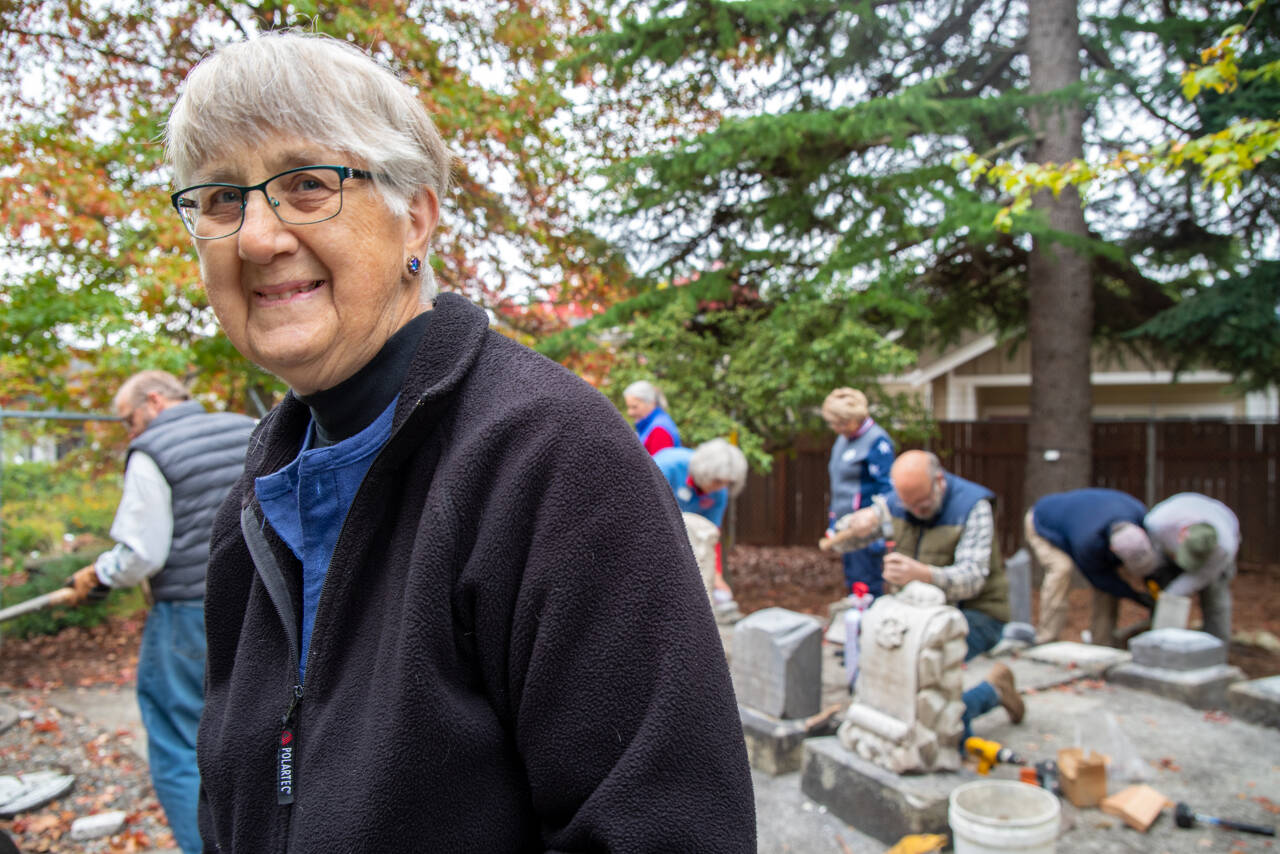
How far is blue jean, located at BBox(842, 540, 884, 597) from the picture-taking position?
5.98 m

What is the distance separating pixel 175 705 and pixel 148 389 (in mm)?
1463

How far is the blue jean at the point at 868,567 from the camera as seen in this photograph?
5980 millimetres

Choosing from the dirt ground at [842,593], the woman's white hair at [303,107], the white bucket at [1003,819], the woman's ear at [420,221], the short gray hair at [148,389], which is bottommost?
the dirt ground at [842,593]

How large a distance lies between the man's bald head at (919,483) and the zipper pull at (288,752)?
13.6 feet

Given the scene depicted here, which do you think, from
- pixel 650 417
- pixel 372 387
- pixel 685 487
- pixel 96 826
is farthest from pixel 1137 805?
pixel 96 826

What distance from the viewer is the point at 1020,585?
7.65 meters

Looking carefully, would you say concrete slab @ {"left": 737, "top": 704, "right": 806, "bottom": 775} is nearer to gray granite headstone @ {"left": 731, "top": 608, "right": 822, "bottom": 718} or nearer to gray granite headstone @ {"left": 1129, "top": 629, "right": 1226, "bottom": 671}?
gray granite headstone @ {"left": 731, "top": 608, "right": 822, "bottom": 718}

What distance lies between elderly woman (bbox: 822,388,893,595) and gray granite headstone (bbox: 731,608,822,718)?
1.41m

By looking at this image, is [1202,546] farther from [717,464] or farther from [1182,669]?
[717,464]

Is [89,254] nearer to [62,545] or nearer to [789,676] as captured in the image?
[62,545]

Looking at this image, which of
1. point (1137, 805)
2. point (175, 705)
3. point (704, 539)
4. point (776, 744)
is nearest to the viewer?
point (175, 705)

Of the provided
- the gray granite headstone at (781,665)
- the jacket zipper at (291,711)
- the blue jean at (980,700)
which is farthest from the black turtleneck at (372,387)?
the blue jean at (980,700)

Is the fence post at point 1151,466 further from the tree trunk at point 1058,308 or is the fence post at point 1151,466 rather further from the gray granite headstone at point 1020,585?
the gray granite headstone at point 1020,585

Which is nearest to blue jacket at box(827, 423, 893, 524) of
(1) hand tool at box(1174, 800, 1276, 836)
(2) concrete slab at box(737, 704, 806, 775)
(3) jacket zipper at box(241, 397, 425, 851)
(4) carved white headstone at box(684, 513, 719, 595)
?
(4) carved white headstone at box(684, 513, 719, 595)
